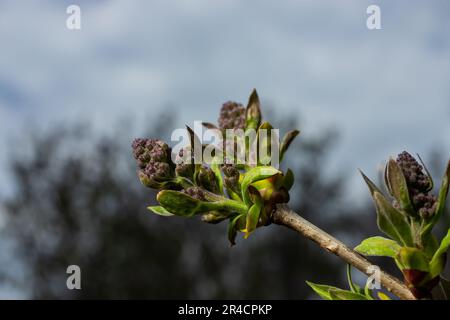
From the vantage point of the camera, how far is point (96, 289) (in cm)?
2202

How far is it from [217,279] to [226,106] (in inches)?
917

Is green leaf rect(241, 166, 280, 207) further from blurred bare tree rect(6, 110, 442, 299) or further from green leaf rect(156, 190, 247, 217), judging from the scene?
blurred bare tree rect(6, 110, 442, 299)

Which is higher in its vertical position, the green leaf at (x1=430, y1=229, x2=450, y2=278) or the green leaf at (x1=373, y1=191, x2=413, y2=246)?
the green leaf at (x1=373, y1=191, x2=413, y2=246)

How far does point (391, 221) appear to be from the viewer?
1024mm

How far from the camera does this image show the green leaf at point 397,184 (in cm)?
101

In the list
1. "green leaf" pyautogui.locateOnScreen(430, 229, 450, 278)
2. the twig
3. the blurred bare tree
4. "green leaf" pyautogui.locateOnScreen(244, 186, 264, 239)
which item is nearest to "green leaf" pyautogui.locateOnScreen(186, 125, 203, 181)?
"green leaf" pyautogui.locateOnScreen(244, 186, 264, 239)

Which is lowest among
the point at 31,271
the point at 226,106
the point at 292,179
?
the point at 31,271

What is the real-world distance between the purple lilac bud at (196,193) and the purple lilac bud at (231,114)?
19cm

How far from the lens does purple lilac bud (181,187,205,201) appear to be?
3.74 ft

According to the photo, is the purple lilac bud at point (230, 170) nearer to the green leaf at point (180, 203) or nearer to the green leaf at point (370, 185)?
the green leaf at point (180, 203)

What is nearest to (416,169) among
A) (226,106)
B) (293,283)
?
(226,106)
